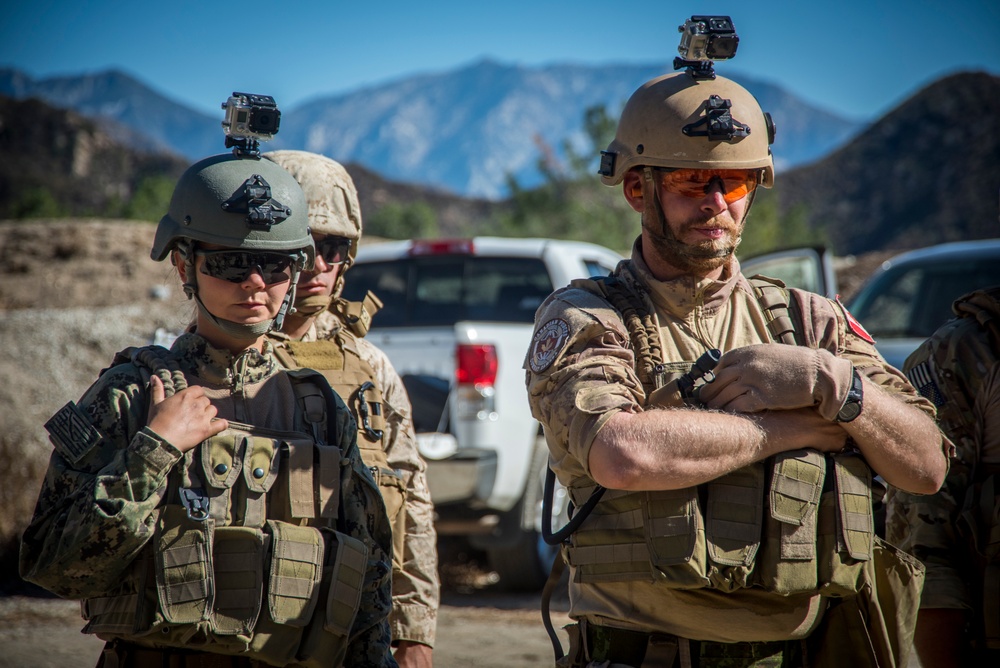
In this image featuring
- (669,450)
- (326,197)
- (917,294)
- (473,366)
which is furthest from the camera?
(917,294)

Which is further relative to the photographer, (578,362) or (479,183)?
(479,183)

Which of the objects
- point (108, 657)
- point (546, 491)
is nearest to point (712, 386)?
point (546, 491)

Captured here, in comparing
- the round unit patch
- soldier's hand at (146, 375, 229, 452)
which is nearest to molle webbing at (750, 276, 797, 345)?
the round unit patch

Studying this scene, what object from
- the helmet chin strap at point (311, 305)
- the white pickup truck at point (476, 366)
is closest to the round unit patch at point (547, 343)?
the helmet chin strap at point (311, 305)

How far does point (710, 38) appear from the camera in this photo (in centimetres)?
261

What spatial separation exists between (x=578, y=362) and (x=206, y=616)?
1.04 metres

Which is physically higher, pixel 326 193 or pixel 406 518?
pixel 326 193

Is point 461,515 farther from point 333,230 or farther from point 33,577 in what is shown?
point 33,577

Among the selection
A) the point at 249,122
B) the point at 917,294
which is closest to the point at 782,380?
the point at 249,122

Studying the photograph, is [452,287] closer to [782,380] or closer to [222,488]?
[222,488]

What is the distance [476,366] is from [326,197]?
276 cm

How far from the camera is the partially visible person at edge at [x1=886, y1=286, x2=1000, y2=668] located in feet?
9.50

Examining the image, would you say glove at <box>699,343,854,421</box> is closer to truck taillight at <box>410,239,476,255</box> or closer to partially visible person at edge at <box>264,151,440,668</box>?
partially visible person at edge at <box>264,151,440,668</box>

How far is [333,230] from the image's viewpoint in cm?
358
